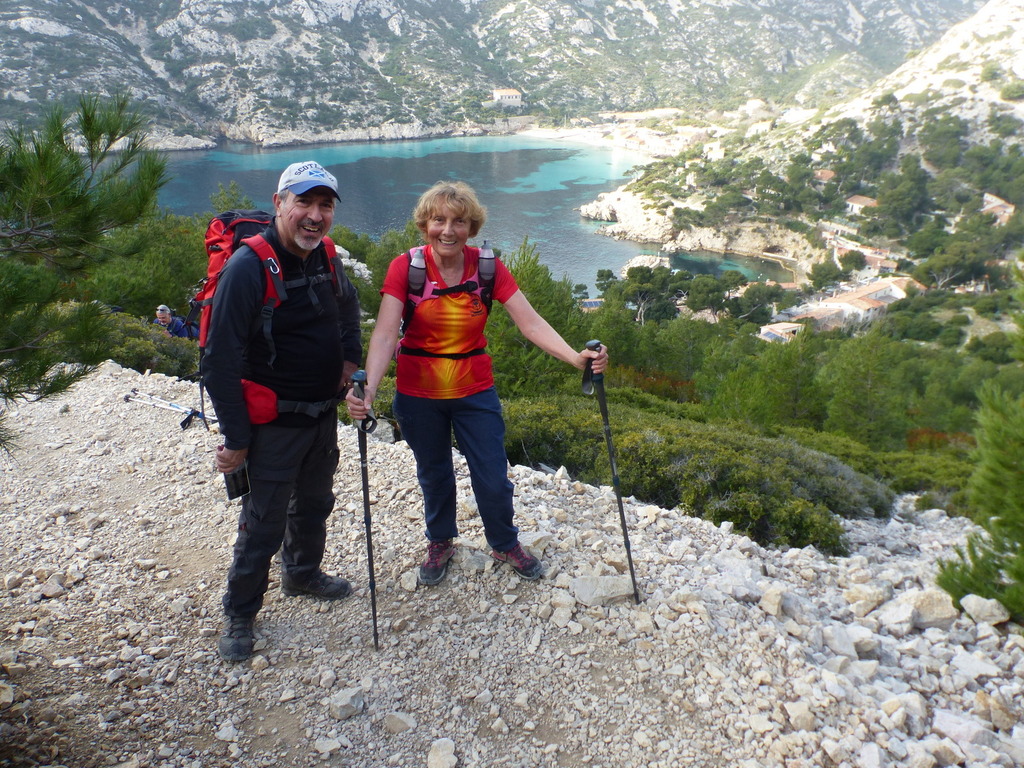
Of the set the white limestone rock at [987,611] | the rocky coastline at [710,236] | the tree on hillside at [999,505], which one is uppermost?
the tree on hillside at [999,505]

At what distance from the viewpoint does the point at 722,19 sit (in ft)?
486

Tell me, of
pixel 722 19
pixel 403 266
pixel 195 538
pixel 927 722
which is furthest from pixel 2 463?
pixel 722 19

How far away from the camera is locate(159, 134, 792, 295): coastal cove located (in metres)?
58.2

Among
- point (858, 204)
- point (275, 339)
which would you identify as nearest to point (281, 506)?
point (275, 339)

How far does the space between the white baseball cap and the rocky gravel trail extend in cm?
228

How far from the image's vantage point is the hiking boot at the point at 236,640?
3.21m

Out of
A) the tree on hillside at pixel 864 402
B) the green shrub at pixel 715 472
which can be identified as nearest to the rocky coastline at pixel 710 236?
the tree on hillside at pixel 864 402

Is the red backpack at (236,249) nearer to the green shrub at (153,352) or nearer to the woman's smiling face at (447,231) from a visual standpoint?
the woman's smiling face at (447,231)

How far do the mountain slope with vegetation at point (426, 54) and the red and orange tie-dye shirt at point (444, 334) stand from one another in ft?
263

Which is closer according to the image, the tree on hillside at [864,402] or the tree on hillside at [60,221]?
the tree on hillside at [60,221]

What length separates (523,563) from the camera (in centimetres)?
378

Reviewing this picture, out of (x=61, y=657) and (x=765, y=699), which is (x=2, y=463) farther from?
(x=765, y=699)

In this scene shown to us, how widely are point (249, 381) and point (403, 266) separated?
0.90m

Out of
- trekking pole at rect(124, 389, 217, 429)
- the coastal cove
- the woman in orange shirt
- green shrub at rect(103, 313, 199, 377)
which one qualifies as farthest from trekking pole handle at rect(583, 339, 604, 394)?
the coastal cove
